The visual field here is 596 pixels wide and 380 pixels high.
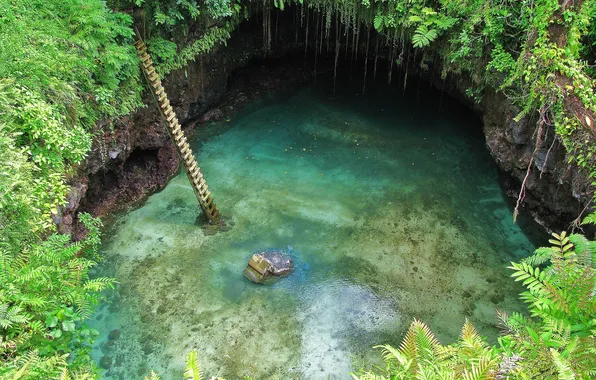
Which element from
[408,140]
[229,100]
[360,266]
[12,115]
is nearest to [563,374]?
[360,266]

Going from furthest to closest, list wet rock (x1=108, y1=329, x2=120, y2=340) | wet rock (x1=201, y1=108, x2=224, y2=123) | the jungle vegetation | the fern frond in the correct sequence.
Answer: wet rock (x1=201, y1=108, x2=224, y2=123) < wet rock (x1=108, y1=329, x2=120, y2=340) < the jungle vegetation < the fern frond

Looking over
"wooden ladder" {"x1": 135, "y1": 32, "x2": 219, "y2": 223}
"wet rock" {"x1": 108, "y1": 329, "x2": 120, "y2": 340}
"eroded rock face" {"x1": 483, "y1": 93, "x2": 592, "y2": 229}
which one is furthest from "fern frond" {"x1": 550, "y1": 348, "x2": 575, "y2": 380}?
"wooden ladder" {"x1": 135, "y1": 32, "x2": 219, "y2": 223}

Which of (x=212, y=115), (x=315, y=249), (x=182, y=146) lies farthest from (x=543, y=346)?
(x=212, y=115)

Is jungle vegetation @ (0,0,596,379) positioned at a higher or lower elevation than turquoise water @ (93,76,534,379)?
higher

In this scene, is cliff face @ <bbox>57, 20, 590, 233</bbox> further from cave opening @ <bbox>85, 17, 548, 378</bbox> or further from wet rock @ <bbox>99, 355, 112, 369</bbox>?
wet rock @ <bbox>99, 355, 112, 369</bbox>

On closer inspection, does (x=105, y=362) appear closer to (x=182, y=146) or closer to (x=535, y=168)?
(x=182, y=146)

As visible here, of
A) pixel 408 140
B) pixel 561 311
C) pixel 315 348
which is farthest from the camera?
pixel 408 140

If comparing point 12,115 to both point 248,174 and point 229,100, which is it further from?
point 229,100
